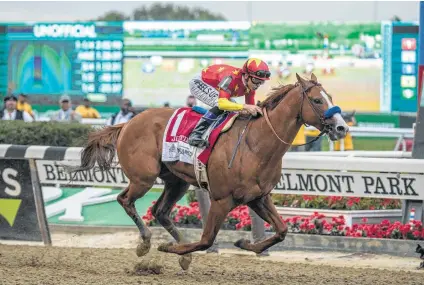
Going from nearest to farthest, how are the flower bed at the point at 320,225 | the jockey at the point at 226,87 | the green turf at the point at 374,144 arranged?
the jockey at the point at 226,87 → the flower bed at the point at 320,225 → the green turf at the point at 374,144

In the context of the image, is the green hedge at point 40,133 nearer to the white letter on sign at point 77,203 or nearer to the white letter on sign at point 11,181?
the white letter on sign at point 77,203

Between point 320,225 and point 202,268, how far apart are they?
163 cm

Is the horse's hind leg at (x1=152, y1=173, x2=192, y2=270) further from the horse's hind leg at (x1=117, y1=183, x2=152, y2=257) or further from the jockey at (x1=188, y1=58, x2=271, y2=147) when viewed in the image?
the jockey at (x1=188, y1=58, x2=271, y2=147)

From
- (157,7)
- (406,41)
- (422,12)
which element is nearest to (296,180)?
(422,12)

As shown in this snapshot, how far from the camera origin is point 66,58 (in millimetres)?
23906

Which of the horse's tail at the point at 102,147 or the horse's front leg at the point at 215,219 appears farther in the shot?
the horse's tail at the point at 102,147

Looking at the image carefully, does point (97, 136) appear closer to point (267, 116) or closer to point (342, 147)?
point (267, 116)

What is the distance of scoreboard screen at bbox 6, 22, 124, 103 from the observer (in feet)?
76.2

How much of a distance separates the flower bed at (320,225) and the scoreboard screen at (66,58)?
13.4 metres

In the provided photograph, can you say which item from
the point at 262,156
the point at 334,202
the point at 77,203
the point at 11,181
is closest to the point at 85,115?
the point at 77,203

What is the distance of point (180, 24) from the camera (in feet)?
80.3

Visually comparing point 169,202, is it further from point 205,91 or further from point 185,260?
point 205,91

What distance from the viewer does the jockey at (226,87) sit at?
769 centimetres

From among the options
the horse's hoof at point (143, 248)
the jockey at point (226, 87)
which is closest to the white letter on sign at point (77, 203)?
the horse's hoof at point (143, 248)
